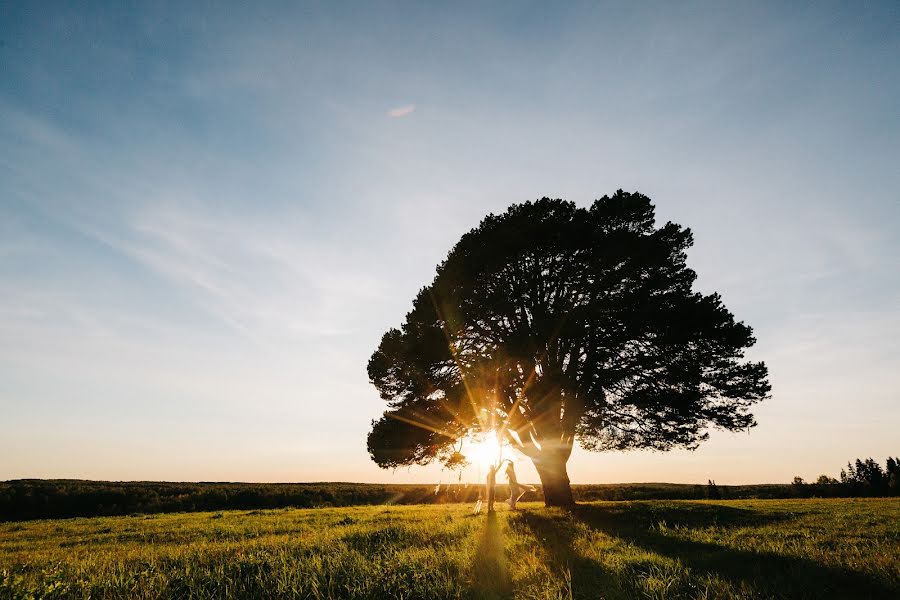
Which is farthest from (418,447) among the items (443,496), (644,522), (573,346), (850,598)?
(443,496)

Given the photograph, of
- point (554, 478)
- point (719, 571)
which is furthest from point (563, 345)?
point (719, 571)

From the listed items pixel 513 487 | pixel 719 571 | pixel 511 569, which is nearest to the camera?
pixel 719 571

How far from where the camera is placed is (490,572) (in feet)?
18.5

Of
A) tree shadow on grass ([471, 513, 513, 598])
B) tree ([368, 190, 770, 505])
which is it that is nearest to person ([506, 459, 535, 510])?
tree ([368, 190, 770, 505])

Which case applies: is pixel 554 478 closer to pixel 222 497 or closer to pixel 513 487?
pixel 513 487

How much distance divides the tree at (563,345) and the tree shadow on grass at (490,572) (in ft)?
30.9

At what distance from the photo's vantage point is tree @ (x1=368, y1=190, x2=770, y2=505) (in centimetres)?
1633

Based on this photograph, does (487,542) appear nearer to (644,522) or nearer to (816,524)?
(644,522)

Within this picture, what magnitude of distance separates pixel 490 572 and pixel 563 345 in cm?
1265

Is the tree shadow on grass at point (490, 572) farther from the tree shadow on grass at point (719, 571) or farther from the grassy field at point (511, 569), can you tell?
the tree shadow on grass at point (719, 571)

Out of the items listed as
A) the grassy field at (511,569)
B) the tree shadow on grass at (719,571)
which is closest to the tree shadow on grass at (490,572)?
the grassy field at (511,569)

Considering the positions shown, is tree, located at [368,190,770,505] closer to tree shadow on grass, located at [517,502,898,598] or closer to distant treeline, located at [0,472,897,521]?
tree shadow on grass, located at [517,502,898,598]

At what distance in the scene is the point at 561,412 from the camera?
59.8 feet

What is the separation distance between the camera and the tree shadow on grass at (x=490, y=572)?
491 centimetres
